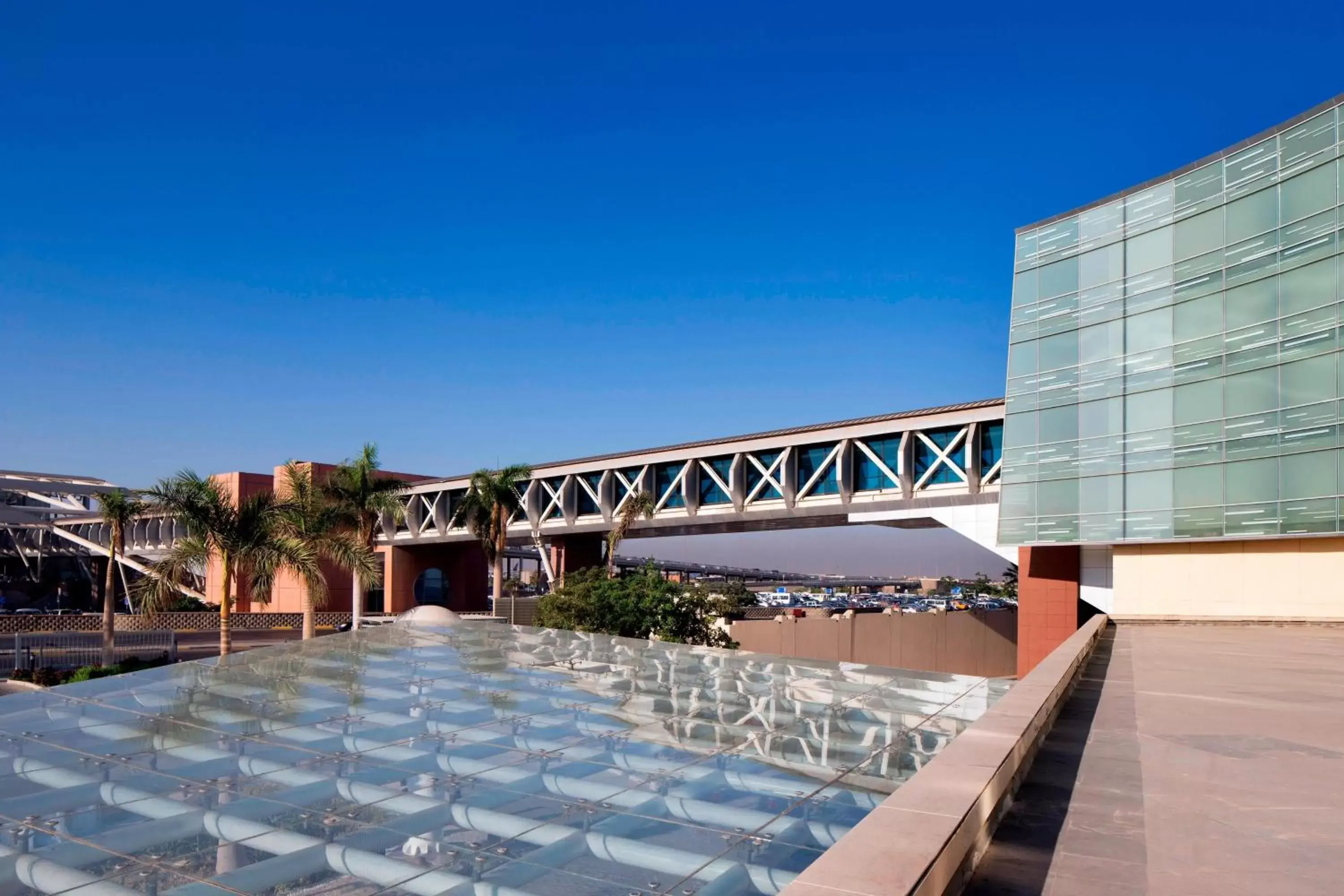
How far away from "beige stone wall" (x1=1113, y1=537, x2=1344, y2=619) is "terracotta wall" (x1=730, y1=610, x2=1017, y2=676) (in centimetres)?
1023

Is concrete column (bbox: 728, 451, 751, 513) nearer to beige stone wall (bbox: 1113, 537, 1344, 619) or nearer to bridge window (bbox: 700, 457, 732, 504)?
bridge window (bbox: 700, 457, 732, 504)

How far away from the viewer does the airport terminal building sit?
2800 cm

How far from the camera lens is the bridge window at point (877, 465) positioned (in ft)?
145

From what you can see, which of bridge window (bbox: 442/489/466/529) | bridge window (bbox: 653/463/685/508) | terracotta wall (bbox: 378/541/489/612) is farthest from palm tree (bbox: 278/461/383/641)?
terracotta wall (bbox: 378/541/489/612)

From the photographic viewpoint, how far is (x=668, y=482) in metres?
55.0

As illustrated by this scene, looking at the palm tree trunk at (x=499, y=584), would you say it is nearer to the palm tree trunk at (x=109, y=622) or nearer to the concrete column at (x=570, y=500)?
the concrete column at (x=570, y=500)

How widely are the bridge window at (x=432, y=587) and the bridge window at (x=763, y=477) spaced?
31.2m

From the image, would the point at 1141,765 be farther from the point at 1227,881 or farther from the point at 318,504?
the point at 318,504

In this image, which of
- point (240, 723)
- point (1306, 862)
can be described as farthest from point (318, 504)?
point (1306, 862)

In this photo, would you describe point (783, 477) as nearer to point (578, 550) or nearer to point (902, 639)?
point (902, 639)

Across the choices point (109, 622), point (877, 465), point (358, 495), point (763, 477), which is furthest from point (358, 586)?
point (877, 465)

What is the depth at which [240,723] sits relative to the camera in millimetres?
11719

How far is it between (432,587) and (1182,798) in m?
70.6

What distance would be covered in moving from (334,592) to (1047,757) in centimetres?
6629
